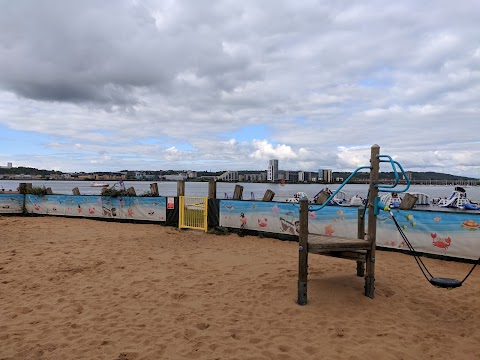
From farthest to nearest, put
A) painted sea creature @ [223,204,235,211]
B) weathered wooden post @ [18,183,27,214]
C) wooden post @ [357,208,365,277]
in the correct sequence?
1. weathered wooden post @ [18,183,27,214]
2. painted sea creature @ [223,204,235,211]
3. wooden post @ [357,208,365,277]

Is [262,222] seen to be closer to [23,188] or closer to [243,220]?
[243,220]

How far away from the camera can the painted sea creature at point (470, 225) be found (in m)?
8.68

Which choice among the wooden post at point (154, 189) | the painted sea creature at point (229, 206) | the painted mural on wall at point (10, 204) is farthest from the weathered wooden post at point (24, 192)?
the painted sea creature at point (229, 206)

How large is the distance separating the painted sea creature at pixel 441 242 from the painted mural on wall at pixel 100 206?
10.2 m

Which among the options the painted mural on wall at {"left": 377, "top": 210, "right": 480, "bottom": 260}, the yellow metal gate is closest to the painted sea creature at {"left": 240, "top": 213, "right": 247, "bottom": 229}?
the yellow metal gate

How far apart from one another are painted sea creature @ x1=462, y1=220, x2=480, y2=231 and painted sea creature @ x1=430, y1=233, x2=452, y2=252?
53cm

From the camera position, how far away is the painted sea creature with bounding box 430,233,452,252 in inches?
359

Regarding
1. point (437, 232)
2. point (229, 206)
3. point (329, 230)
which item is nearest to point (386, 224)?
point (437, 232)

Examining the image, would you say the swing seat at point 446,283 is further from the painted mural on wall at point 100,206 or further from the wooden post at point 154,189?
the wooden post at point 154,189

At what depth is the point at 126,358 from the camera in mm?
4148

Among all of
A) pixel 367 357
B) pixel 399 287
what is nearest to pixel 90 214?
pixel 399 287

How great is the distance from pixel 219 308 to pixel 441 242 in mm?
6596

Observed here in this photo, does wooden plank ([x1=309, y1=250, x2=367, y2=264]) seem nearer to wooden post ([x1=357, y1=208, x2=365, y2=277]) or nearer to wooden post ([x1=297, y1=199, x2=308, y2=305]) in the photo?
wooden post ([x1=297, y1=199, x2=308, y2=305])

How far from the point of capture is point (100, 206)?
1673 cm
